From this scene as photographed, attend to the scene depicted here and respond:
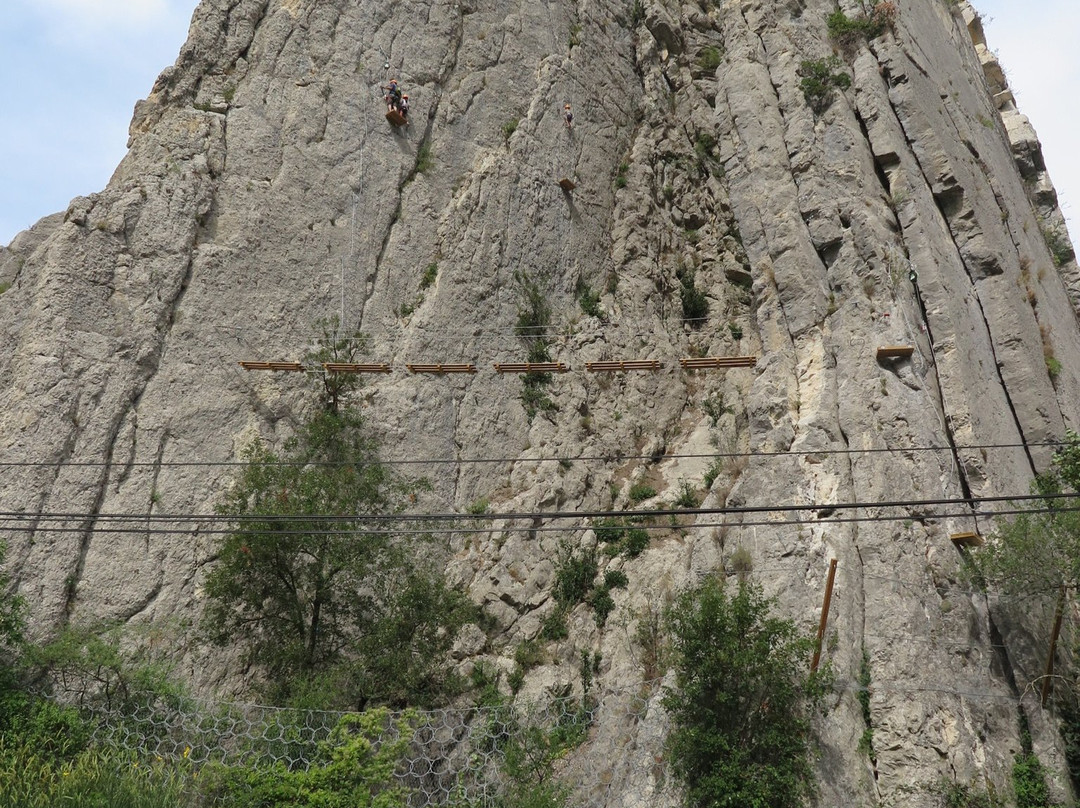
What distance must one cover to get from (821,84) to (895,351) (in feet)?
28.0

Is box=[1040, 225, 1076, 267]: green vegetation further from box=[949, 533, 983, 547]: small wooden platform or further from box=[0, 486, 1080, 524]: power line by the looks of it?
box=[949, 533, 983, 547]: small wooden platform

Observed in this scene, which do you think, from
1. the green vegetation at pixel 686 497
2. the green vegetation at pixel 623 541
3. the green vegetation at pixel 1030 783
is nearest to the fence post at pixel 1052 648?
the green vegetation at pixel 1030 783

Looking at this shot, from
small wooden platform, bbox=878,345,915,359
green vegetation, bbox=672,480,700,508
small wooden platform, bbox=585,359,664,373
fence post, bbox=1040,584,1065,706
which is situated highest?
small wooden platform, bbox=585,359,664,373

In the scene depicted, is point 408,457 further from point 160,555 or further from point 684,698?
point 684,698

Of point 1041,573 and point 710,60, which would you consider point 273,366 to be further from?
point 710,60

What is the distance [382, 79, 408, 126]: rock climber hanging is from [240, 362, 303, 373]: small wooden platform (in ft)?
23.5

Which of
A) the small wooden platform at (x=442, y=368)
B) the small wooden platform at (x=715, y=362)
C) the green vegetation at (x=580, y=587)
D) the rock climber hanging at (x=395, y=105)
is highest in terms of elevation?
the rock climber hanging at (x=395, y=105)

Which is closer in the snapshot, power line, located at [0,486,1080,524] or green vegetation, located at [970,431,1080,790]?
power line, located at [0,486,1080,524]

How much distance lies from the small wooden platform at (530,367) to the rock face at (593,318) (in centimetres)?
36

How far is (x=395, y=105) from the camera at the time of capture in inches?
843

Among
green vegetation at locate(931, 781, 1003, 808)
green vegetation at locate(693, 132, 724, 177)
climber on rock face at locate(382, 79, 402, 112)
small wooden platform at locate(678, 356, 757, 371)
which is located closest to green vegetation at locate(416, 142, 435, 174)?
climber on rock face at locate(382, 79, 402, 112)

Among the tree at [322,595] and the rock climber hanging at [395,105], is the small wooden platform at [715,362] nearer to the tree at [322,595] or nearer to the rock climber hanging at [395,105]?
the tree at [322,595]

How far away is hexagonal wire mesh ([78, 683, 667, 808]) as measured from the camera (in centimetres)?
1261

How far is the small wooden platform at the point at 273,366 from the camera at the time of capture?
17.8 metres
